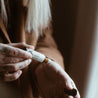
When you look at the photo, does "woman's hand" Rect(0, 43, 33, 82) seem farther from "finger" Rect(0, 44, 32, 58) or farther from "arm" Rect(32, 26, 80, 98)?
"arm" Rect(32, 26, 80, 98)

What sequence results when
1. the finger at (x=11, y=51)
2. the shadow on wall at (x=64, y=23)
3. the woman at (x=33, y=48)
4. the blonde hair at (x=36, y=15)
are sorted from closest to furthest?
the finger at (x=11, y=51), the woman at (x=33, y=48), the blonde hair at (x=36, y=15), the shadow on wall at (x=64, y=23)

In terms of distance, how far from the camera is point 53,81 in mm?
661

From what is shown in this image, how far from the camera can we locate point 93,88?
83 cm

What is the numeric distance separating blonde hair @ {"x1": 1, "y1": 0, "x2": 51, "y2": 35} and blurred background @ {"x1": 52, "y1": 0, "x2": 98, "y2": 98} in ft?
0.52

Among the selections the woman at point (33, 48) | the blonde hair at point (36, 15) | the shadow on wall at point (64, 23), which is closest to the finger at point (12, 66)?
the woman at point (33, 48)

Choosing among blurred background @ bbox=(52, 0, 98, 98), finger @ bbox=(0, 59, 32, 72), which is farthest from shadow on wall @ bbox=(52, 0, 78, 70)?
finger @ bbox=(0, 59, 32, 72)

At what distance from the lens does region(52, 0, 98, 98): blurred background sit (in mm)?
767

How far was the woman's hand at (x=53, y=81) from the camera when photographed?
2.06 ft

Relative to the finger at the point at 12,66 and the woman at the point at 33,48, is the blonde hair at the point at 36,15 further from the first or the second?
the finger at the point at 12,66

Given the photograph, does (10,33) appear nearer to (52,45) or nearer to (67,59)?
(52,45)

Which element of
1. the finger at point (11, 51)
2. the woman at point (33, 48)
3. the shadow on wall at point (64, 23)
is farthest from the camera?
the shadow on wall at point (64, 23)

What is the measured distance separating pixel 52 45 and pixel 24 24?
16cm

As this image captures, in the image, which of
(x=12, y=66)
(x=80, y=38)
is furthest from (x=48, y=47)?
(x=12, y=66)

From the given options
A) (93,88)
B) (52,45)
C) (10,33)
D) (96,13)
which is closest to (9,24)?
(10,33)
